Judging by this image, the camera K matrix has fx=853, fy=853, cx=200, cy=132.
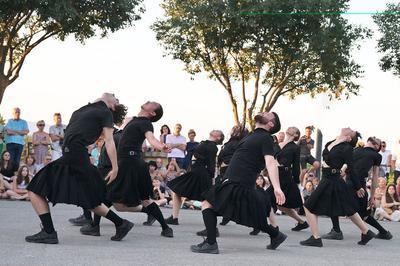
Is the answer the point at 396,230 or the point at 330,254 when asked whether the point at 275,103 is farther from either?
the point at 330,254

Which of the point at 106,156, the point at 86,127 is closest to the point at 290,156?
the point at 106,156

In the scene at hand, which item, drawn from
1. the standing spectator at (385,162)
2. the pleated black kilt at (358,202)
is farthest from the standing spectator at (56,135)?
the pleated black kilt at (358,202)

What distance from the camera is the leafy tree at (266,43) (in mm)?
35594

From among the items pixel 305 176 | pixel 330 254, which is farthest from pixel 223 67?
pixel 330 254

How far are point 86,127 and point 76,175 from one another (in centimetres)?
57

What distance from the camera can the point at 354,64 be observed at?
38031 mm

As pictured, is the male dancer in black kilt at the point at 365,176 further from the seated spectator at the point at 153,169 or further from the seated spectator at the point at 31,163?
the seated spectator at the point at 31,163

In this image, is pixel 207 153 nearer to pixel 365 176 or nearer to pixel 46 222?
pixel 365 176

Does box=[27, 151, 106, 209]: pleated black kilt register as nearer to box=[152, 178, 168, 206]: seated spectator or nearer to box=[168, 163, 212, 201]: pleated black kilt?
box=[168, 163, 212, 201]: pleated black kilt

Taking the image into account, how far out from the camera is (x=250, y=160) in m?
9.79

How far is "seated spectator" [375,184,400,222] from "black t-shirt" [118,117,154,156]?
29.1ft

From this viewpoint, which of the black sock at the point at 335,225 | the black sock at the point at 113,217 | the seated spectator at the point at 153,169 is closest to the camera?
the black sock at the point at 113,217

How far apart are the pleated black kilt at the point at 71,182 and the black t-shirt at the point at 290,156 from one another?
4106 mm

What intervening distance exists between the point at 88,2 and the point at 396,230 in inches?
637
